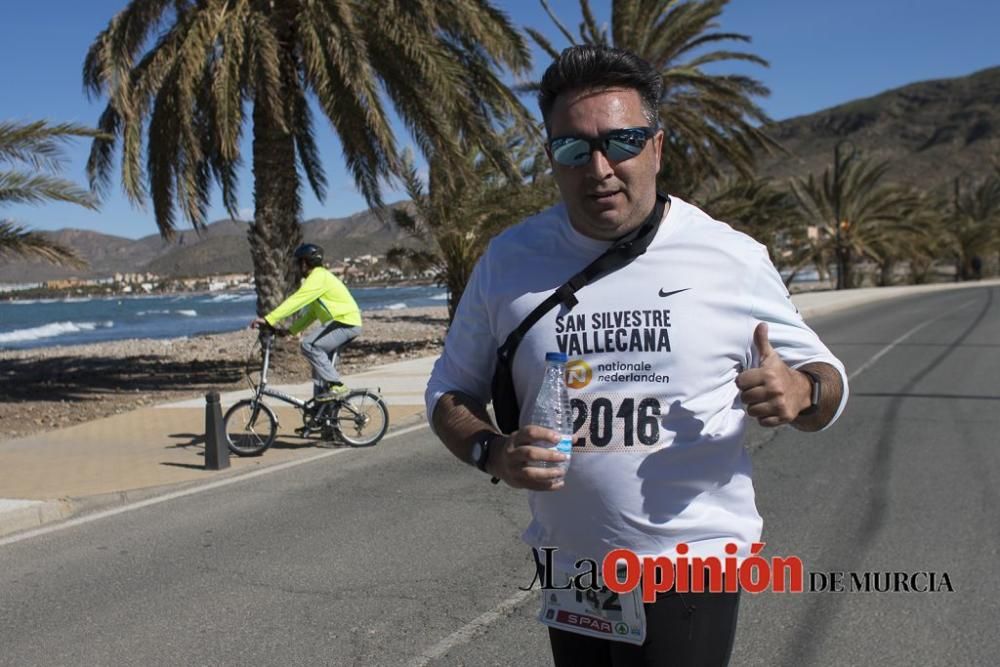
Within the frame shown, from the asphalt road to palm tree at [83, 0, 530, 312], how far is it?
264 inches

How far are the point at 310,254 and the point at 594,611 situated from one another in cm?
785

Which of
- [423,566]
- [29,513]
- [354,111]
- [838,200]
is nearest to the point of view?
[423,566]

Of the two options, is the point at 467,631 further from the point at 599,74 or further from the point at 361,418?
the point at 361,418

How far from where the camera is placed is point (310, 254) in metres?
9.49

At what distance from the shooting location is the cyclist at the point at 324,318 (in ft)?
30.6

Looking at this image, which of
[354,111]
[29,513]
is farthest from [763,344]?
[354,111]

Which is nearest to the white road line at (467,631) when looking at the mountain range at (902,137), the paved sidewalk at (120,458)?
the paved sidewalk at (120,458)

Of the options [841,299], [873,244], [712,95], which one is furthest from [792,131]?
[712,95]

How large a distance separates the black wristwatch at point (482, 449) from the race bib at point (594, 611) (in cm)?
30

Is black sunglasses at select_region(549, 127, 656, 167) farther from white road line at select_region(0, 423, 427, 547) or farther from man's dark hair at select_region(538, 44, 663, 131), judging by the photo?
white road line at select_region(0, 423, 427, 547)

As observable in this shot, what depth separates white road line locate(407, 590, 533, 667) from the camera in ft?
13.6

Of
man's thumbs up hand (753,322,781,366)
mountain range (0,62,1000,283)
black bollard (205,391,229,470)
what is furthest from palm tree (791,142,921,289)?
mountain range (0,62,1000,283)

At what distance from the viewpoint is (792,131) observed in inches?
7598

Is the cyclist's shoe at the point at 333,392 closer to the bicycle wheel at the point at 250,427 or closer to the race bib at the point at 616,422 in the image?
the bicycle wheel at the point at 250,427
